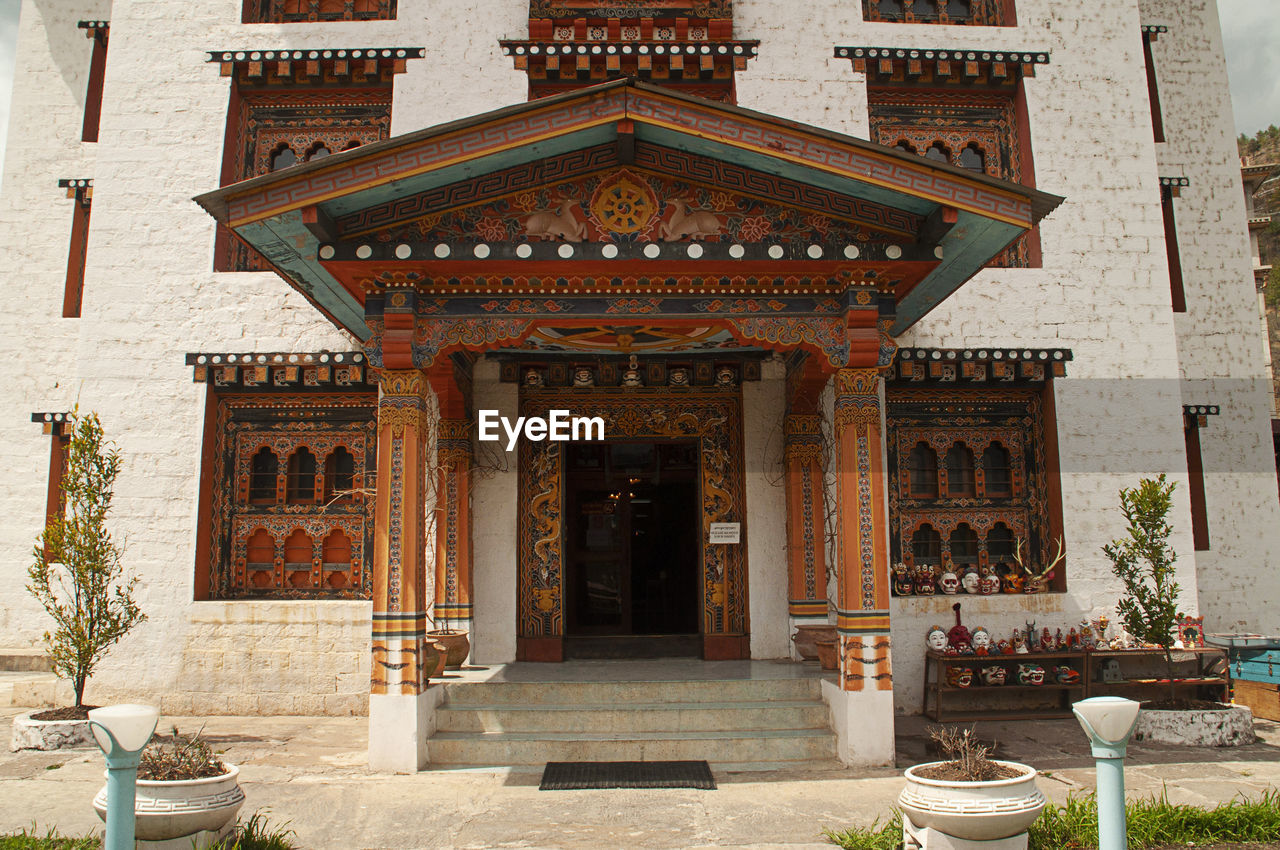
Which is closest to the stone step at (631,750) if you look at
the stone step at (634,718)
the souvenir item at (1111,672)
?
the stone step at (634,718)

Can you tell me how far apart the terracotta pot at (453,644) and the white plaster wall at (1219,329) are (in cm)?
984

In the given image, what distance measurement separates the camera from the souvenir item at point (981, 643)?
34.6 ft

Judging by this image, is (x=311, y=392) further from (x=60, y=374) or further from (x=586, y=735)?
(x=586, y=735)

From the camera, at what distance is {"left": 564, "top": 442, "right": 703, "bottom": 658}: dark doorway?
11898 millimetres

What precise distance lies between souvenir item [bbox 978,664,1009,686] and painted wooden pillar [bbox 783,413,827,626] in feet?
6.17

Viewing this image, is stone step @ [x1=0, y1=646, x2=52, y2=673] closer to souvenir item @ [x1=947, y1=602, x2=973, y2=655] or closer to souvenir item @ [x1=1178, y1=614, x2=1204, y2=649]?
souvenir item @ [x1=947, y1=602, x2=973, y2=655]

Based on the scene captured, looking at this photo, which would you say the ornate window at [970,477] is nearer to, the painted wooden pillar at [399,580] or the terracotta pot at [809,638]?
the terracotta pot at [809,638]

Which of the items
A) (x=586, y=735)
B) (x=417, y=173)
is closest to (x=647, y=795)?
(x=586, y=735)

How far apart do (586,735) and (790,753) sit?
1906 millimetres

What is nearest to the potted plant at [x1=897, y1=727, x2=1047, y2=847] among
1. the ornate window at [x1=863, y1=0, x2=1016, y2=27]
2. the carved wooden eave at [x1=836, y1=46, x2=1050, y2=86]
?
the carved wooden eave at [x1=836, y1=46, x2=1050, y2=86]

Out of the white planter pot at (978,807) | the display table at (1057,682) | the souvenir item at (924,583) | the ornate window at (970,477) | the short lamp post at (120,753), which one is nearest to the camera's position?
the short lamp post at (120,753)

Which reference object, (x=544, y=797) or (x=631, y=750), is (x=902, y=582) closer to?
(x=631, y=750)

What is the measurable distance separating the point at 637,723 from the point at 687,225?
4.72 meters

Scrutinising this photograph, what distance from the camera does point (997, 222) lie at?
7.91m
